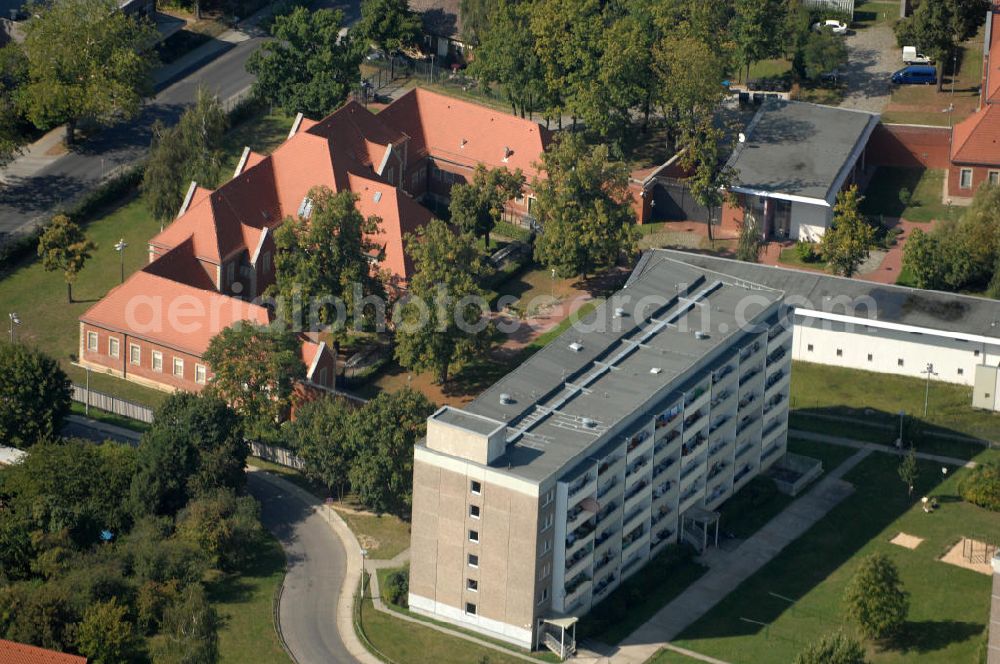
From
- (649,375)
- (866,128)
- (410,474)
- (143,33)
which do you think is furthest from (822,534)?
(143,33)

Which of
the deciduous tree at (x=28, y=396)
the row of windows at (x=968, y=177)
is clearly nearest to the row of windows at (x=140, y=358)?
the deciduous tree at (x=28, y=396)

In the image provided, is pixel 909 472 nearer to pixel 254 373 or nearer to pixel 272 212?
pixel 254 373

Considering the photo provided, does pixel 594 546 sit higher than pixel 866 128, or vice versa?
pixel 866 128

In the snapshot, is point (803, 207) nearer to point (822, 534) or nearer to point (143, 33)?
point (822, 534)

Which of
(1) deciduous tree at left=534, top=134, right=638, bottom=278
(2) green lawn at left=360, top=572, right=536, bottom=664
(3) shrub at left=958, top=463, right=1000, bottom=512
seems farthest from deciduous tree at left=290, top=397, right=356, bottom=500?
(3) shrub at left=958, top=463, right=1000, bottom=512

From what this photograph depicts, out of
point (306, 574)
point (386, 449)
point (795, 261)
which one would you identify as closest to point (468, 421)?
point (386, 449)
